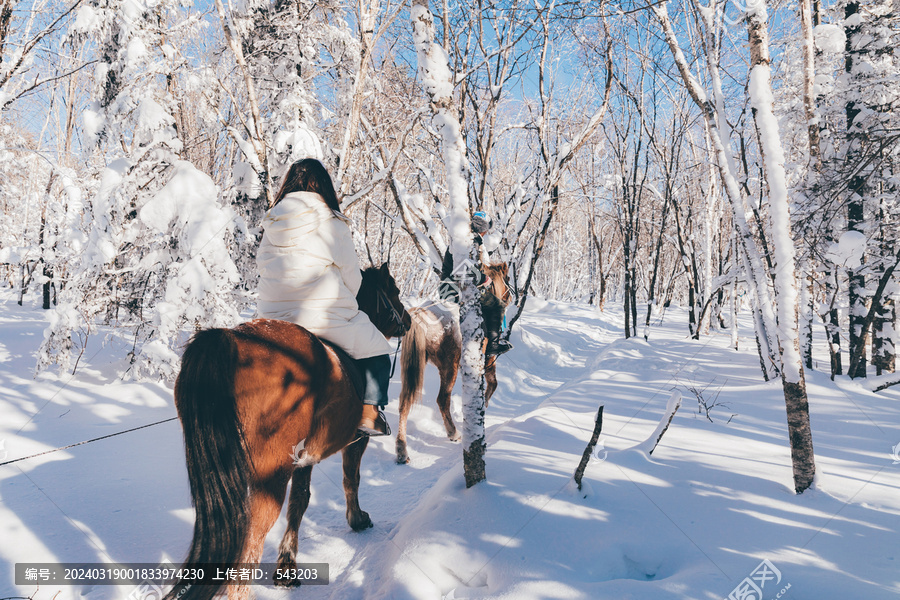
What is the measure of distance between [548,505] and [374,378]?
147 cm

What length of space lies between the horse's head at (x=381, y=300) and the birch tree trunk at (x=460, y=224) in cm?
87

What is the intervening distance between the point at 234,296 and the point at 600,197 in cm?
1273

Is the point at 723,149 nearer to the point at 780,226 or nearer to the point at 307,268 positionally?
the point at 780,226

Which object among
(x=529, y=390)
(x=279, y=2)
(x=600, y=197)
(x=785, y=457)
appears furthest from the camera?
(x=600, y=197)

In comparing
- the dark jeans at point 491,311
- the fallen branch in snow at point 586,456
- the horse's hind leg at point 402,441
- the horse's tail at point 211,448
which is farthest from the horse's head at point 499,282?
the horse's tail at point 211,448

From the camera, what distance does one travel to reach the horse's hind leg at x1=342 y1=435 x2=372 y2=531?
10.2ft

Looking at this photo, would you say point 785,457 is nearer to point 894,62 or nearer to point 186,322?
point 186,322

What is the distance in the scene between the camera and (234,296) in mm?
5676

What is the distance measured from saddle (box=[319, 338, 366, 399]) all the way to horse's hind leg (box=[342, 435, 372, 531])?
0.53m

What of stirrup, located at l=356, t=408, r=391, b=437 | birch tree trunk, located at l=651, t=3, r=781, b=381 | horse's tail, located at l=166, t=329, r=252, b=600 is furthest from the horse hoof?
birch tree trunk, located at l=651, t=3, r=781, b=381

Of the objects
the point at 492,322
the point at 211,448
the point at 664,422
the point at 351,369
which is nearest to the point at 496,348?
the point at 492,322

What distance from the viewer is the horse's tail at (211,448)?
1858 millimetres

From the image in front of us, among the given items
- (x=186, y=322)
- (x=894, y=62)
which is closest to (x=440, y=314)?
(x=186, y=322)

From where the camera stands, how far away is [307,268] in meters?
2.65
